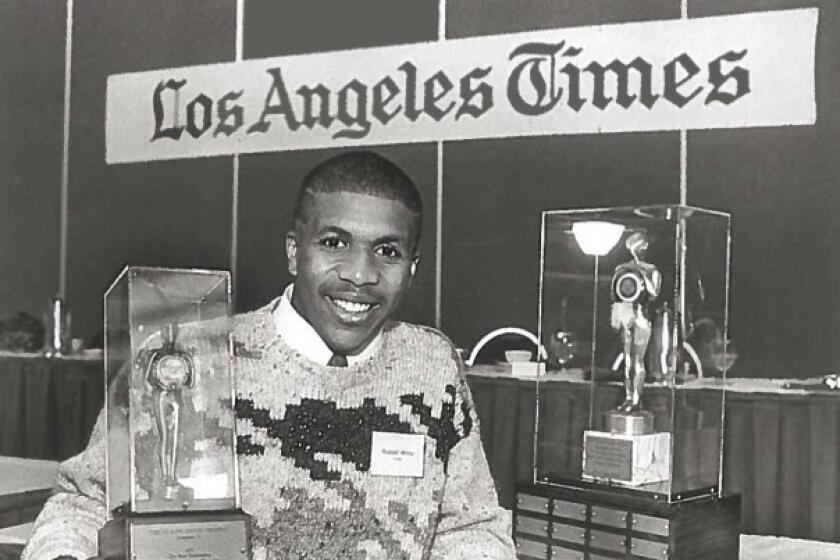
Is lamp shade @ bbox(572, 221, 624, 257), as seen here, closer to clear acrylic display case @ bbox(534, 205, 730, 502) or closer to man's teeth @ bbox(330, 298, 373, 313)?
clear acrylic display case @ bbox(534, 205, 730, 502)

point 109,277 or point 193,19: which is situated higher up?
point 193,19

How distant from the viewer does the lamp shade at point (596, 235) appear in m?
3.18

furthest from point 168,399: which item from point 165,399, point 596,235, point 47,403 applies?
point 47,403

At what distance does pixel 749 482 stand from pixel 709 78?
6.63ft

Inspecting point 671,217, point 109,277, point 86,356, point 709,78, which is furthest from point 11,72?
point 671,217

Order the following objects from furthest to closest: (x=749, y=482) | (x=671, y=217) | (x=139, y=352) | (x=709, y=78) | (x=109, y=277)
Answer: (x=109, y=277), (x=709, y=78), (x=749, y=482), (x=671, y=217), (x=139, y=352)

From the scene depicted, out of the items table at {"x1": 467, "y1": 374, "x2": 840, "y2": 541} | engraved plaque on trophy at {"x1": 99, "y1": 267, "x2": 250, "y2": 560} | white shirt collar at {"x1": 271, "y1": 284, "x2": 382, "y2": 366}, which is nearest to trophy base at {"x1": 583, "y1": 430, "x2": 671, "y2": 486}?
table at {"x1": 467, "y1": 374, "x2": 840, "y2": 541}

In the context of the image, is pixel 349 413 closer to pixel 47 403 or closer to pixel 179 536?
pixel 179 536

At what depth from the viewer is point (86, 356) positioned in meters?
5.17

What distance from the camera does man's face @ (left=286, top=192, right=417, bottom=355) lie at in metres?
1.38

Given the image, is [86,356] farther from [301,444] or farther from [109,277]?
[301,444]

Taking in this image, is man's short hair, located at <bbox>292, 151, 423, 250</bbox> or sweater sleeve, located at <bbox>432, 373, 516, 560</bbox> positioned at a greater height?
man's short hair, located at <bbox>292, 151, 423, 250</bbox>

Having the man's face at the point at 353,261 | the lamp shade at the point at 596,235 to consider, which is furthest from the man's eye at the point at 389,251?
the lamp shade at the point at 596,235

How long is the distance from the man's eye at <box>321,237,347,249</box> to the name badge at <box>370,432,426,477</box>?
26cm
